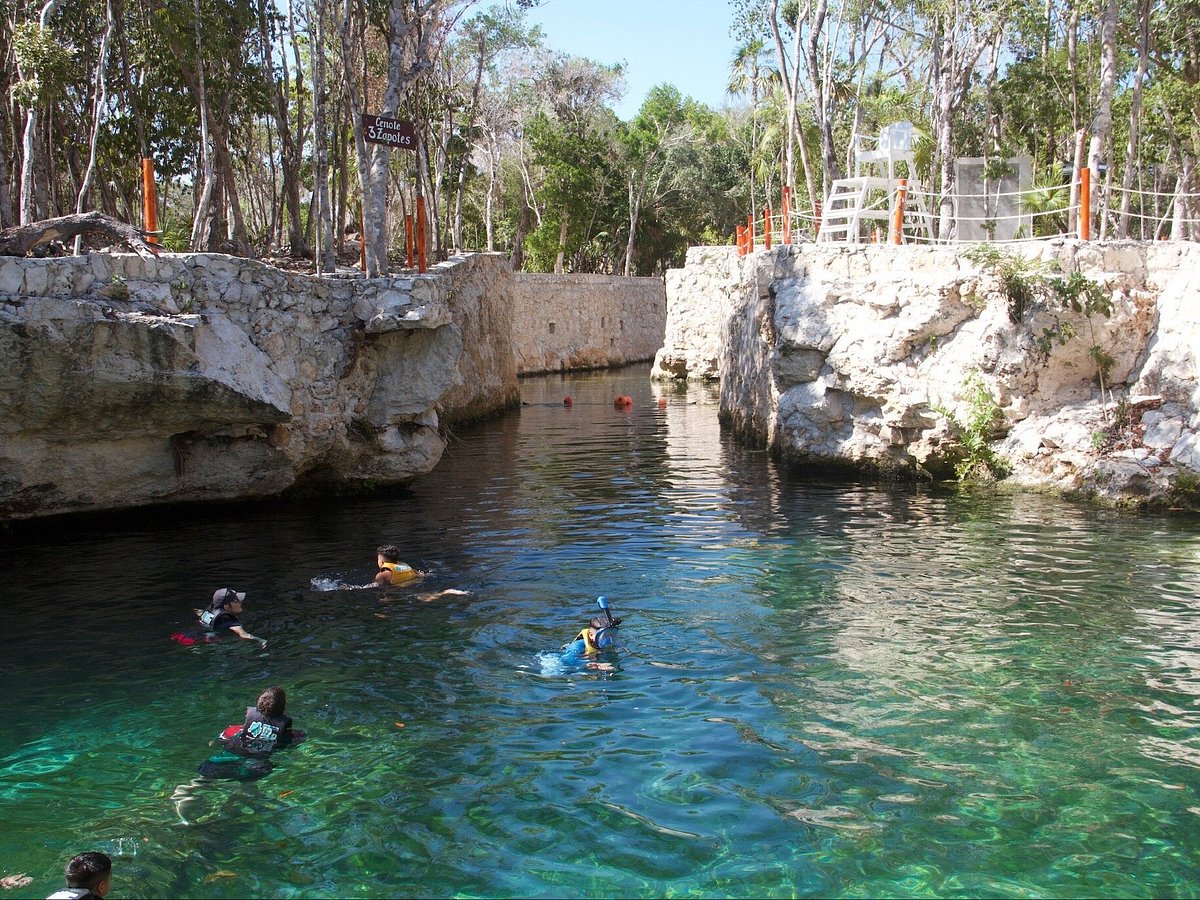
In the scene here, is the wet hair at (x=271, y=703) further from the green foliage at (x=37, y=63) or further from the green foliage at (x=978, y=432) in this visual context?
the green foliage at (x=37, y=63)

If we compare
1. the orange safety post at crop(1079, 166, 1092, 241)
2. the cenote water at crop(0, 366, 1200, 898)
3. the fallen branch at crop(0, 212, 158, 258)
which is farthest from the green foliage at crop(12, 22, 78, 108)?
the orange safety post at crop(1079, 166, 1092, 241)

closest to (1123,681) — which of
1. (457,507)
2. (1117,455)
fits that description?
(1117,455)

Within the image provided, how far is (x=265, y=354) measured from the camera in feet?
52.9

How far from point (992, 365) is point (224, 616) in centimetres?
1330

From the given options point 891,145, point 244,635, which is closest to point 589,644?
point 244,635

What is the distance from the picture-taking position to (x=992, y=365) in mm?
17875

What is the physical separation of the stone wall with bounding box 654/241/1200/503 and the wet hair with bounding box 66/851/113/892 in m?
15.2

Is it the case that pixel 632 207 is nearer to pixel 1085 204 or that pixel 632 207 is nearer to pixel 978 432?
pixel 1085 204

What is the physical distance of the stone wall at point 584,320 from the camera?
4825cm

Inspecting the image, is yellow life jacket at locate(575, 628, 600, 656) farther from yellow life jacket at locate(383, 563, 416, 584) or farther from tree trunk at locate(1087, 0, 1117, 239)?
tree trunk at locate(1087, 0, 1117, 239)

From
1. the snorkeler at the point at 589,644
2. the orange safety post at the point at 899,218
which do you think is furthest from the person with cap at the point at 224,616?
the orange safety post at the point at 899,218

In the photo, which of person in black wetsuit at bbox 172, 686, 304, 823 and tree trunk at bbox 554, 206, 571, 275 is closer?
person in black wetsuit at bbox 172, 686, 304, 823

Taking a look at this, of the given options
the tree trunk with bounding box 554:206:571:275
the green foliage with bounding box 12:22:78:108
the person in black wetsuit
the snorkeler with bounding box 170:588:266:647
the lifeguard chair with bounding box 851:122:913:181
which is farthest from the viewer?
the tree trunk with bounding box 554:206:571:275

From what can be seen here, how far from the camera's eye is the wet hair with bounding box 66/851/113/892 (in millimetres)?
5833
